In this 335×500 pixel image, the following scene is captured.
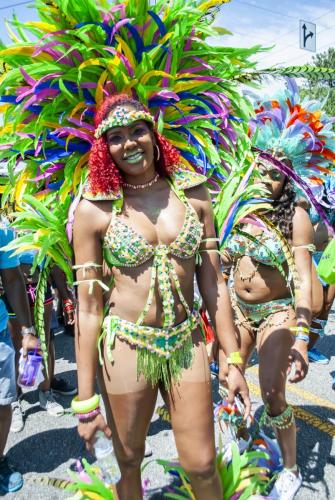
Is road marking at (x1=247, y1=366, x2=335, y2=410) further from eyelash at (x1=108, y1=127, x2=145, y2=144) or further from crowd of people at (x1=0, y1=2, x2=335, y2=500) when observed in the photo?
eyelash at (x1=108, y1=127, x2=145, y2=144)

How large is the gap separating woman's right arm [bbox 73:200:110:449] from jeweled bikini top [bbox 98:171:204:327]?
67mm

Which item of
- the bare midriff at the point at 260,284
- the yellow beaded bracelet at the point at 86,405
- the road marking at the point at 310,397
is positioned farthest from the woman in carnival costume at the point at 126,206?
the road marking at the point at 310,397

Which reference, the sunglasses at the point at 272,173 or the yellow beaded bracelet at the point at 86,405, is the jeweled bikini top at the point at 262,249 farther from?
the yellow beaded bracelet at the point at 86,405

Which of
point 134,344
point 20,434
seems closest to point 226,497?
point 134,344

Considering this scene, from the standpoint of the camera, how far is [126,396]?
210 cm

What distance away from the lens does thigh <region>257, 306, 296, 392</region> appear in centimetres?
275

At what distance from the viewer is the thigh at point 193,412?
81.1 inches

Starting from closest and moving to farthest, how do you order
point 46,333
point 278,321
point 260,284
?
point 278,321 → point 260,284 → point 46,333

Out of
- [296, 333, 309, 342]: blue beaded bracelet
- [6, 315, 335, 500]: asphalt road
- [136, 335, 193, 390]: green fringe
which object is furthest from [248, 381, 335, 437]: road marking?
[136, 335, 193, 390]: green fringe

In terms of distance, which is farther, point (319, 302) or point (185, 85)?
point (319, 302)

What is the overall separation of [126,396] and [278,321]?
117 centimetres

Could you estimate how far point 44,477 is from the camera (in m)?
3.13

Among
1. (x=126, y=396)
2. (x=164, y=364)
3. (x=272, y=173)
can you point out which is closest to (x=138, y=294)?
(x=164, y=364)

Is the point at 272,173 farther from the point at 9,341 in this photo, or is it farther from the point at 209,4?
the point at 9,341
